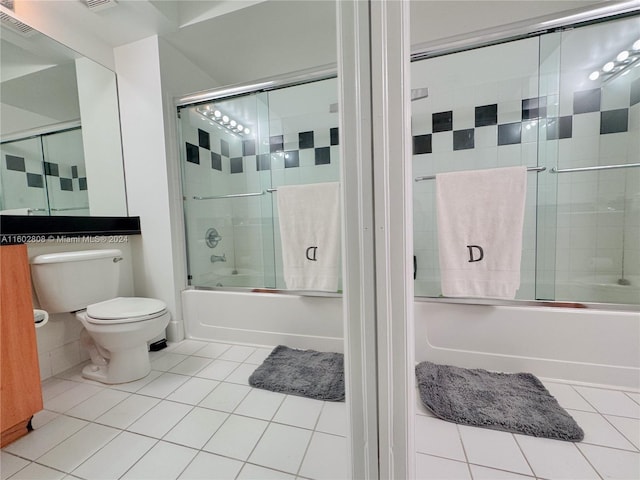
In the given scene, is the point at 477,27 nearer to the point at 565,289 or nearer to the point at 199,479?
the point at 565,289

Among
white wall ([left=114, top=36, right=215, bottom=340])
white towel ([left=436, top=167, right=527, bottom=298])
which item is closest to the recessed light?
white towel ([left=436, top=167, right=527, bottom=298])

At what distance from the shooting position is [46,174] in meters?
1.43

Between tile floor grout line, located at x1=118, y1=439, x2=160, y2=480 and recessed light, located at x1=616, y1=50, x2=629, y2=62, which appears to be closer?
tile floor grout line, located at x1=118, y1=439, x2=160, y2=480

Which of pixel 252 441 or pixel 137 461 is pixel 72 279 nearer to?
pixel 137 461

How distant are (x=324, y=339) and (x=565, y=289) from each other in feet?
4.59

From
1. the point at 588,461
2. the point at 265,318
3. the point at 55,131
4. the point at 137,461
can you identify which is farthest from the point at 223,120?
the point at 588,461

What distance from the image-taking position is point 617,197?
1450 millimetres

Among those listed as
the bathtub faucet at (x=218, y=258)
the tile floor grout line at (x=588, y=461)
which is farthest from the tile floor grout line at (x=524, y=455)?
the bathtub faucet at (x=218, y=258)

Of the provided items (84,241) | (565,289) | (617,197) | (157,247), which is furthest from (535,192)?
(84,241)

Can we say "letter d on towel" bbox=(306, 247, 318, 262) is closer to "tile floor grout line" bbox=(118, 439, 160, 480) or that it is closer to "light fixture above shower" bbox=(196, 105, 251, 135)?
"tile floor grout line" bbox=(118, 439, 160, 480)

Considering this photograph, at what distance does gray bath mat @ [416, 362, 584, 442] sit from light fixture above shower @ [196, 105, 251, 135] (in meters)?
1.97

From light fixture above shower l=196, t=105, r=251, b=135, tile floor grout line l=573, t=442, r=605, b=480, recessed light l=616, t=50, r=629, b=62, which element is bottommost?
tile floor grout line l=573, t=442, r=605, b=480

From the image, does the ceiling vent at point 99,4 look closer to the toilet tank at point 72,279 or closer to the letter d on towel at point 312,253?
the toilet tank at point 72,279

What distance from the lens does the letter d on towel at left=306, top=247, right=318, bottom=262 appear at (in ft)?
4.61
